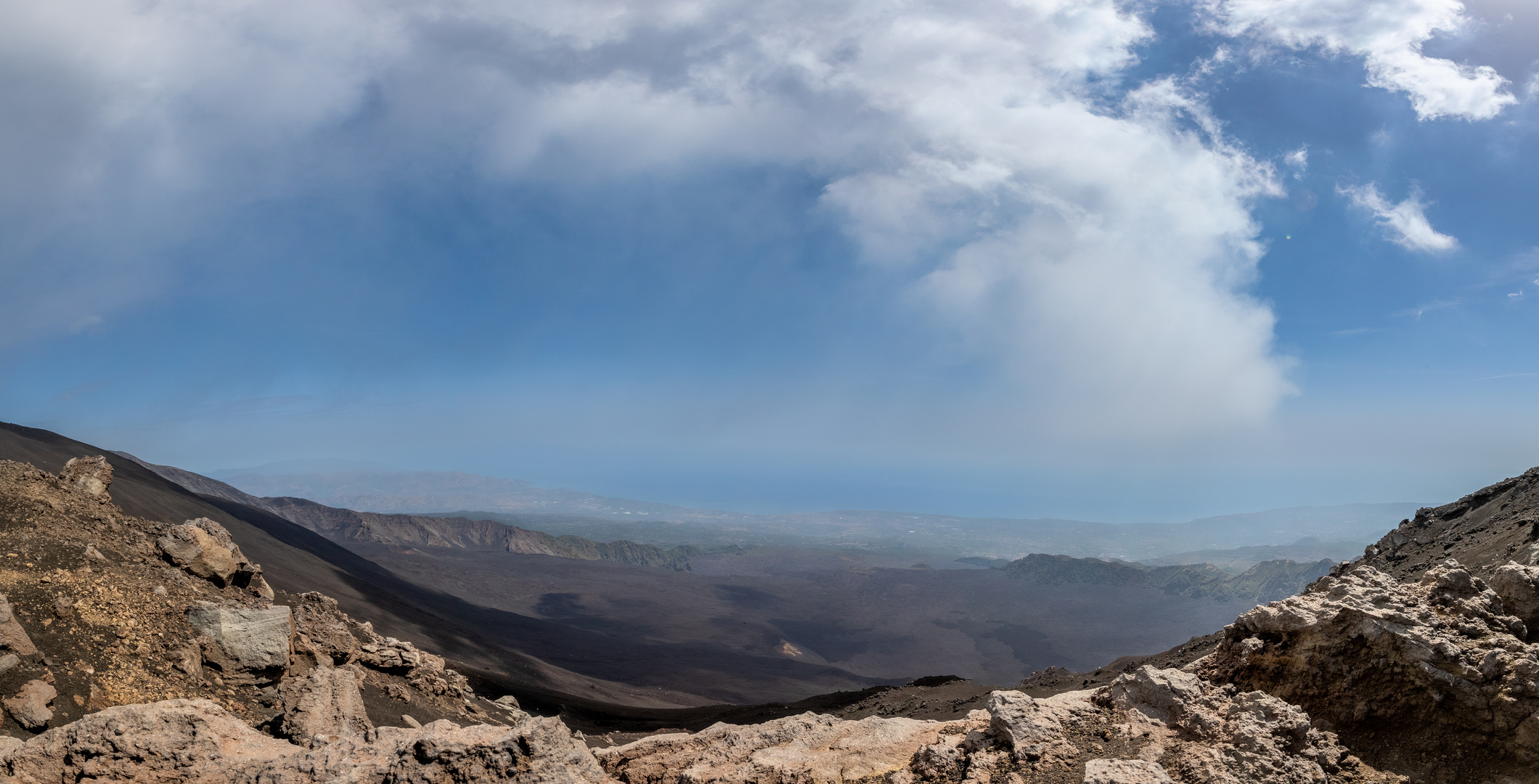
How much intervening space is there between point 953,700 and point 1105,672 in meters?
4.88

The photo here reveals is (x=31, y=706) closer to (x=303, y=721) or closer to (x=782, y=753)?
(x=303, y=721)

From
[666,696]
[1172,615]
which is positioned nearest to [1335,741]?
[666,696]

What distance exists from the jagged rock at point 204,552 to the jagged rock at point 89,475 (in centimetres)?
193

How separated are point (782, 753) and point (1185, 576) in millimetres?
130282

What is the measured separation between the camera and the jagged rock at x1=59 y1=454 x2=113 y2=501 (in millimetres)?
12453

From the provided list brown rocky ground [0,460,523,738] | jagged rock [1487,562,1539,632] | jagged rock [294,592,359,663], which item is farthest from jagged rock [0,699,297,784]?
jagged rock [1487,562,1539,632]

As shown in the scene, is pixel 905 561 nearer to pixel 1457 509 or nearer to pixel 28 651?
pixel 1457 509

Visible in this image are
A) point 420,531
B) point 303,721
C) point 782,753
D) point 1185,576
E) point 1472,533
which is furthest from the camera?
point 1185,576

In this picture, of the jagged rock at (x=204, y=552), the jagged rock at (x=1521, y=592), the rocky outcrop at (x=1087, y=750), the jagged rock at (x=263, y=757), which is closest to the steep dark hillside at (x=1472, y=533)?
the jagged rock at (x=1521, y=592)

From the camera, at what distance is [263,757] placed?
15.9ft

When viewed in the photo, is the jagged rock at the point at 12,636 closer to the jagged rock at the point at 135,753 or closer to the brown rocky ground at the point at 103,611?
the brown rocky ground at the point at 103,611

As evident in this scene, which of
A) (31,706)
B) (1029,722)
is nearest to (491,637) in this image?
(31,706)

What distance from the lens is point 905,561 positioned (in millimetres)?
161250

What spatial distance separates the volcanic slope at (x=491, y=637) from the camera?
30250 mm
